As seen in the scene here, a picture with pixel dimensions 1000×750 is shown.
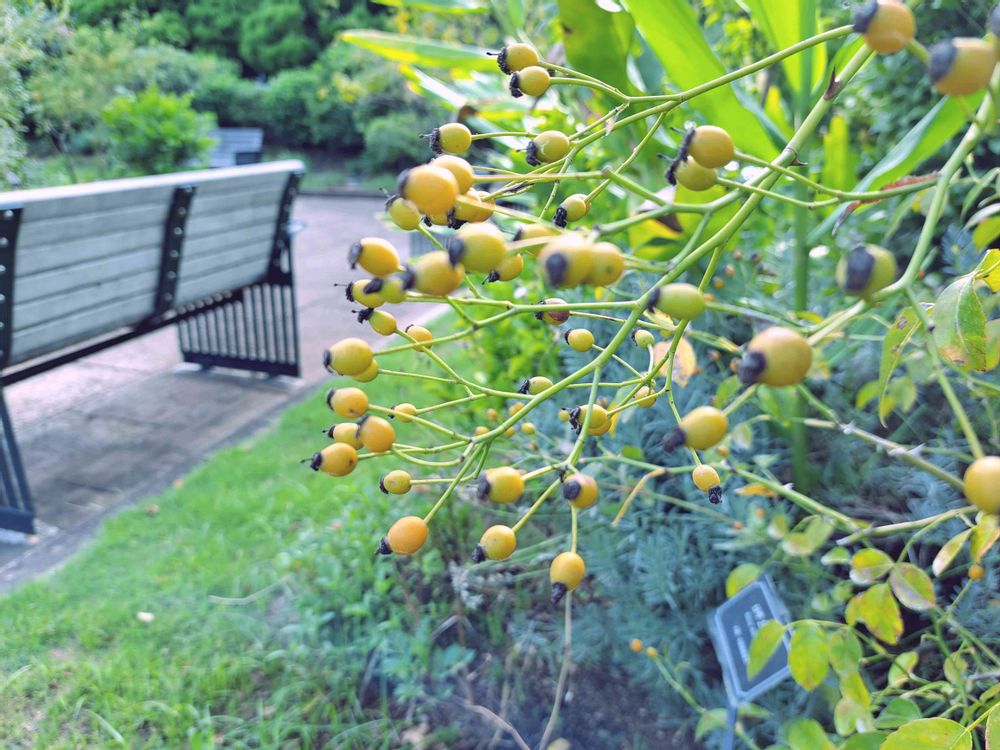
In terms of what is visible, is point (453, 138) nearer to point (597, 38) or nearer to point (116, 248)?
point (597, 38)

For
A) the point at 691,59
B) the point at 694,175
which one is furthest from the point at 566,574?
the point at 691,59

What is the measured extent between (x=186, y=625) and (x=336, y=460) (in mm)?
1718

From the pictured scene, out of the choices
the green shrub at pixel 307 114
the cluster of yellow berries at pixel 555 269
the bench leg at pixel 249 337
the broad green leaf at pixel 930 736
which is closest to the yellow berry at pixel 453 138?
the cluster of yellow berries at pixel 555 269

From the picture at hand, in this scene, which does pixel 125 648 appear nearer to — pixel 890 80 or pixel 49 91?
pixel 890 80

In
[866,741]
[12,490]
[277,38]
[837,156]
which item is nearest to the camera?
[866,741]

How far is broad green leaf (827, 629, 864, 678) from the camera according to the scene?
0.85m

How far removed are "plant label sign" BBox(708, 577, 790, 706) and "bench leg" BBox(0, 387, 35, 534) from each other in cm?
215

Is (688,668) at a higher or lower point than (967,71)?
lower

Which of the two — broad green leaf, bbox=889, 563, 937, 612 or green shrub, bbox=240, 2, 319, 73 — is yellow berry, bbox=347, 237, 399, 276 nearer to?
broad green leaf, bbox=889, 563, 937, 612

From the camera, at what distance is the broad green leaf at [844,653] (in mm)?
846

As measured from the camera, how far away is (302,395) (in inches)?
143

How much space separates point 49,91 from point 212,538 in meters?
4.00

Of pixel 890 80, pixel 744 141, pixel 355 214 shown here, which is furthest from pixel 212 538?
pixel 355 214

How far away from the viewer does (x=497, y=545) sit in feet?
1.64
